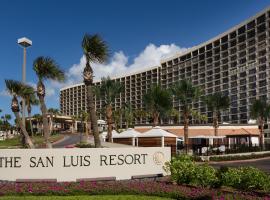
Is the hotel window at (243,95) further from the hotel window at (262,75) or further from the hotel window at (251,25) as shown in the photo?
the hotel window at (251,25)

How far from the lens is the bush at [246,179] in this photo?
15.9 m

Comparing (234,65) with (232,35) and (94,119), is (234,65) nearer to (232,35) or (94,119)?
(232,35)

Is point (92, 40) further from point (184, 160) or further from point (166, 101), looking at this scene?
point (166, 101)

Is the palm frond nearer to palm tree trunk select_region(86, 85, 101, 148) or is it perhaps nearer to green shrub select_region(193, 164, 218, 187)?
palm tree trunk select_region(86, 85, 101, 148)

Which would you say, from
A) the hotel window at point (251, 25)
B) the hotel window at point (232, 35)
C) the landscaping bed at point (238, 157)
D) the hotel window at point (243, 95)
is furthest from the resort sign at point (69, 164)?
the hotel window at point (232, 35)

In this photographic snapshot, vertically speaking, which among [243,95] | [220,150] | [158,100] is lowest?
[220,150]

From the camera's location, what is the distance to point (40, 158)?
755 inches

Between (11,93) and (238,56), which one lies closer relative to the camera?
(11,93)

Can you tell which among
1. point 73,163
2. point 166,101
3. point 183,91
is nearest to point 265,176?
point 73,163

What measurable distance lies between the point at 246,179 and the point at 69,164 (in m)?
8.47

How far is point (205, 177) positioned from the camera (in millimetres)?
16766

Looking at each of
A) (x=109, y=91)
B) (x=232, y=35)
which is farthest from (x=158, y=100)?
(x=232, y=35)

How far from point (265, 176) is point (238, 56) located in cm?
10757

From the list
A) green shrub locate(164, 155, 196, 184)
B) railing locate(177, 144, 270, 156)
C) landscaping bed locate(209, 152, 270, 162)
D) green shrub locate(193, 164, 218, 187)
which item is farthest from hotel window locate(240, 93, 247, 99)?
green shrub locate(193, 164, 218, 187)
